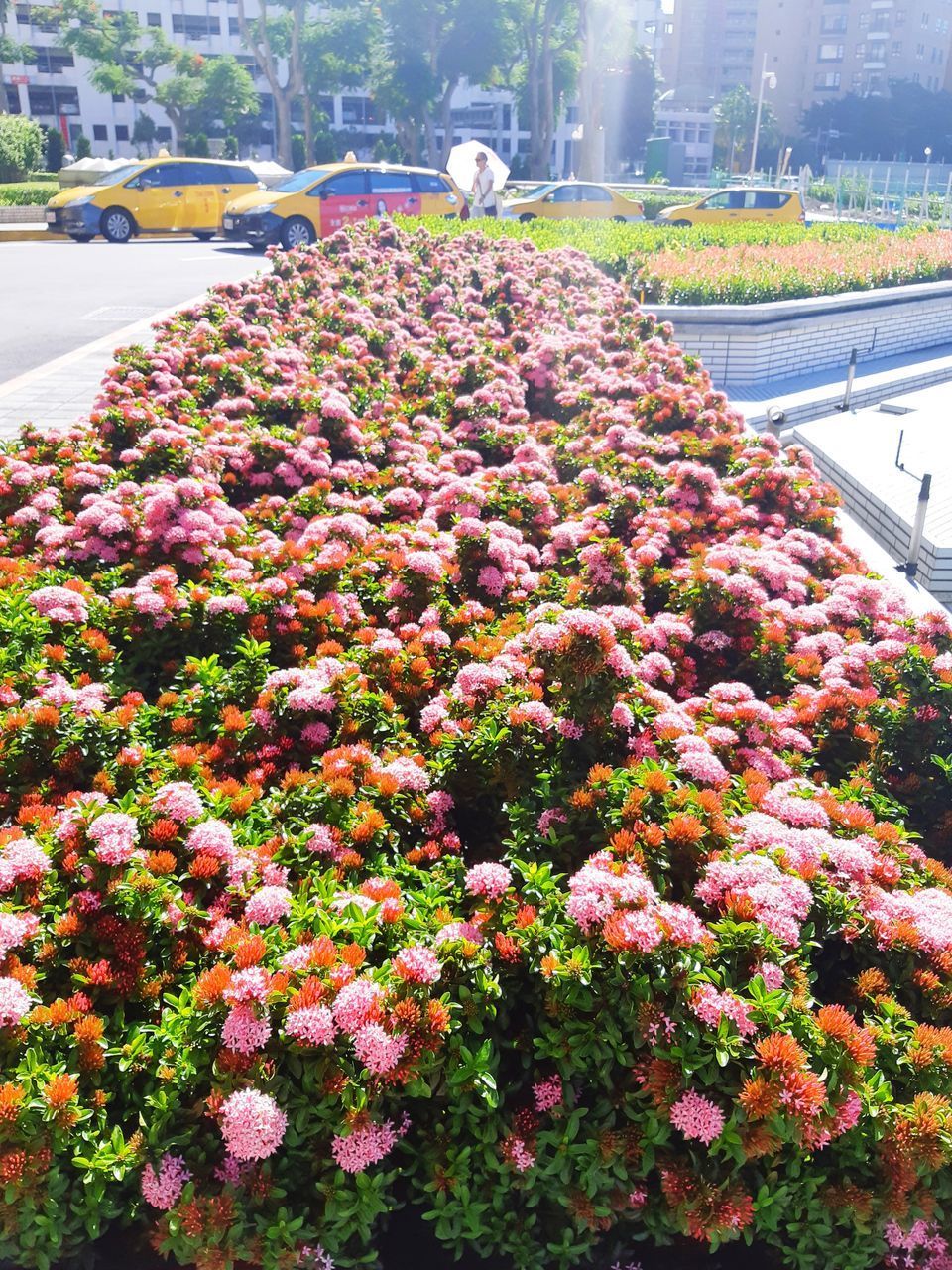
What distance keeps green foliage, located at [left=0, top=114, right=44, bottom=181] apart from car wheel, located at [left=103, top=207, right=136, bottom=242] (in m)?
11.3

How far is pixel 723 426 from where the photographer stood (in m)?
6.04

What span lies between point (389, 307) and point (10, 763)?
6.42m

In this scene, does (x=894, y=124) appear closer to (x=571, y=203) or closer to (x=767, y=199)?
(x=767, y=199)

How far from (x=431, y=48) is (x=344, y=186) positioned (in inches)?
1407

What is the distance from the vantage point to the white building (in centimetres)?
5997

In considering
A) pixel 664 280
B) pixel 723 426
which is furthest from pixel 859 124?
pixel 723 426

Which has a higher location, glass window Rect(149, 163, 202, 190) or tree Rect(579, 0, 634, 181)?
tree Rect(579, 0, 634, 181)

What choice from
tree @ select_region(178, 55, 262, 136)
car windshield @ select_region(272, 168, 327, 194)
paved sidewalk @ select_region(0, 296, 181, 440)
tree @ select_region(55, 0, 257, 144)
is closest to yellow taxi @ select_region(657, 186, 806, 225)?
car windshield @ select_region(272, 168, 327, 194)

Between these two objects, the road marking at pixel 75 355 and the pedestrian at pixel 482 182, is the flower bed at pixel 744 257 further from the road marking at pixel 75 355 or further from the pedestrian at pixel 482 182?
the road marking at pixel 75 355

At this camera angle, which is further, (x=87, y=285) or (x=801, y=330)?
(x=87, y=285)

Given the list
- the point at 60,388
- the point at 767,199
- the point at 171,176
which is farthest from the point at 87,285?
the point at 767,199

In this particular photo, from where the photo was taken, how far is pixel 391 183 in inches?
786

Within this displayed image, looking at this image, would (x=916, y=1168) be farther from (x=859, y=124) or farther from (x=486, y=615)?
(x=859, y=124)

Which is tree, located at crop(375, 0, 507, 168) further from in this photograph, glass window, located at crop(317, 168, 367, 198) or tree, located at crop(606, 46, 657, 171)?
glass window, located at crop(317, 168, 367, 198)
